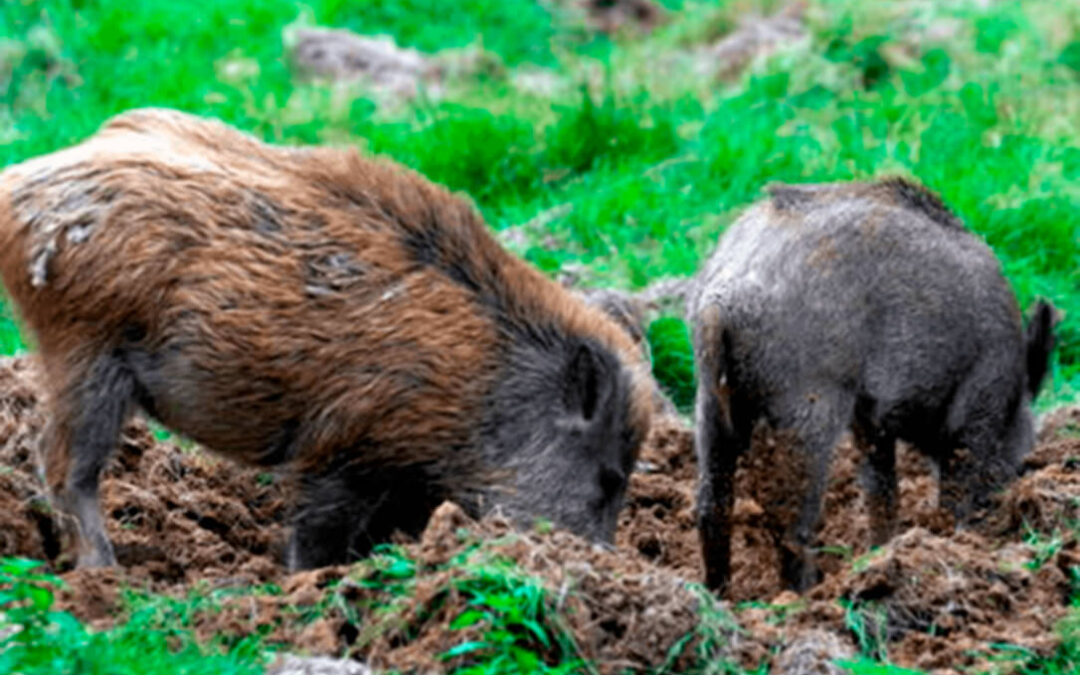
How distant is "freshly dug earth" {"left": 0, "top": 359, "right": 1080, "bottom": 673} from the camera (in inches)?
194

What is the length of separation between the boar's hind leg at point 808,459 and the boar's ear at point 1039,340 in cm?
99

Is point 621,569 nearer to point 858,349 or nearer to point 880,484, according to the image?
A: point 858,349

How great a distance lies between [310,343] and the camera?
6004mm

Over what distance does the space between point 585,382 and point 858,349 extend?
86cm

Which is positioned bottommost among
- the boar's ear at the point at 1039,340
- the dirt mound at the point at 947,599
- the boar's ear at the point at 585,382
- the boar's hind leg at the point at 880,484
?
the boar's hind leg at the point at 880,484

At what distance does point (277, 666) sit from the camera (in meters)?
4.71

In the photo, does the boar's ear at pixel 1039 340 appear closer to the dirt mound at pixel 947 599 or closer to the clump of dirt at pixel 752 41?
the dirt mound at pixel 947 599

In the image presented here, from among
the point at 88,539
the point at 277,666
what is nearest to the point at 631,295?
the point at 88,539

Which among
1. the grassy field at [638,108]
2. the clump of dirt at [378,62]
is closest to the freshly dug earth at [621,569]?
the grassy field at [638,108]

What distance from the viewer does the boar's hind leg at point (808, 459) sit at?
6.22m

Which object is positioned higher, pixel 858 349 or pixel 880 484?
pixel 858 349

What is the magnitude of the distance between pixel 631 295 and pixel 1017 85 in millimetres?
3546

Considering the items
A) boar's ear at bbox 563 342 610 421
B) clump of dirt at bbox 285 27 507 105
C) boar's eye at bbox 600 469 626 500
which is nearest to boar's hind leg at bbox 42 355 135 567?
boar's ear at bbox 563 342 610 421

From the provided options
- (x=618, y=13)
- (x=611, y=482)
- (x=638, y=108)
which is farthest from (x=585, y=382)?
(x=618, y=13)
